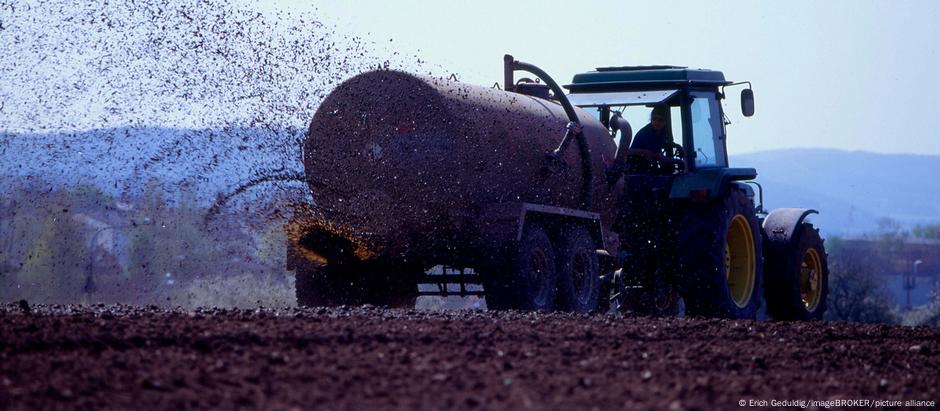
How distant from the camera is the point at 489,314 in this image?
1044 cm

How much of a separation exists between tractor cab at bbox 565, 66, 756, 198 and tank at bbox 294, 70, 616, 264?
1.30m

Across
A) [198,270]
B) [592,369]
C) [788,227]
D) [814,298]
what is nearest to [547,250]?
[788,227]

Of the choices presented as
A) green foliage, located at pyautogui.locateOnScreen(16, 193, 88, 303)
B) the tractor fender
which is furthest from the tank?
green foliage, located at pyautogui.locateOnScreen(16, 193, 88, 303)

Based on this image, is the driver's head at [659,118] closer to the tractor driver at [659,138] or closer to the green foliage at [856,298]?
the tractor driver at [659,138]

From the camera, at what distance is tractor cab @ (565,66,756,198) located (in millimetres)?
12914

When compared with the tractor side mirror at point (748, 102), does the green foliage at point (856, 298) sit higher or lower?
lower

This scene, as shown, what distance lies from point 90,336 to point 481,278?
5.04 meters

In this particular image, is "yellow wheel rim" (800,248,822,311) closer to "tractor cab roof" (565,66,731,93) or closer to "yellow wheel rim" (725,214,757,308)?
"yellow wheel rim" (725,214,757,308)

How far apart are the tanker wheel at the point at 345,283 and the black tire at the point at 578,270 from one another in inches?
54.0

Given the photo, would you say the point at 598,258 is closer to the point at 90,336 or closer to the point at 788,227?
the point at 788,227

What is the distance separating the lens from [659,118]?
509 inches

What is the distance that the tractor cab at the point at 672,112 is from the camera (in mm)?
12914

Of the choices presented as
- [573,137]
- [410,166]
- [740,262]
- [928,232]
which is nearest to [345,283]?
[410,166]

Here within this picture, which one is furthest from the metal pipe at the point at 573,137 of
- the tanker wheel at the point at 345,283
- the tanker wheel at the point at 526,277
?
the tanker wheel at the point at 345,283
